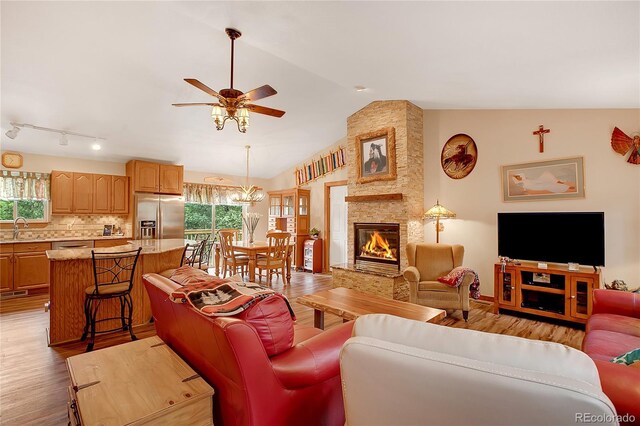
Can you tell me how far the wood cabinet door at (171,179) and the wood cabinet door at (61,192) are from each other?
1.48m

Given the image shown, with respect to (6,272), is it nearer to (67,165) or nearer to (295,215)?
(67,165)

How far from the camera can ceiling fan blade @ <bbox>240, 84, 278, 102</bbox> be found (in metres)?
2.73

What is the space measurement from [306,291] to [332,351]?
3.82m

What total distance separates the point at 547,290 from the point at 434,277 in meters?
1.28

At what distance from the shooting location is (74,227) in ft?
18.8

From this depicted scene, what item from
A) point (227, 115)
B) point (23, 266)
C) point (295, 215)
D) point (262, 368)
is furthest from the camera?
point (295, 215)

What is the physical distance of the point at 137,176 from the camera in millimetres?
5910

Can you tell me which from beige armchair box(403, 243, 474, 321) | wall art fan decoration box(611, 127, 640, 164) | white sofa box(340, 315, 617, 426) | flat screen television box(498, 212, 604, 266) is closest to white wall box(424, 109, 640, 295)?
wall art fan decoration box(611, 127, 640, 164)

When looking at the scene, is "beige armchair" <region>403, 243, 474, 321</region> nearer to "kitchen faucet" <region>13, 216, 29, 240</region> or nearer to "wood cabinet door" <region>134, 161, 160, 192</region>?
"wood cabinet door" <region>134, 161, 160, 192</region>

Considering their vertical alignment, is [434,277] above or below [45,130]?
below

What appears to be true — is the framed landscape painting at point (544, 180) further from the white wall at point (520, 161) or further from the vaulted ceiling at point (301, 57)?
the vaulted ceiling at point (301, 57)

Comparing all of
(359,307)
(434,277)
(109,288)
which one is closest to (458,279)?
(434,277)

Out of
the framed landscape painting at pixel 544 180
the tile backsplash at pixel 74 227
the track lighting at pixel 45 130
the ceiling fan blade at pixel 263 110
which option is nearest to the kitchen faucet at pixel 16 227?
the tile backsplash at pixel 74 227

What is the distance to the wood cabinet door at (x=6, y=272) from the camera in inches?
185
